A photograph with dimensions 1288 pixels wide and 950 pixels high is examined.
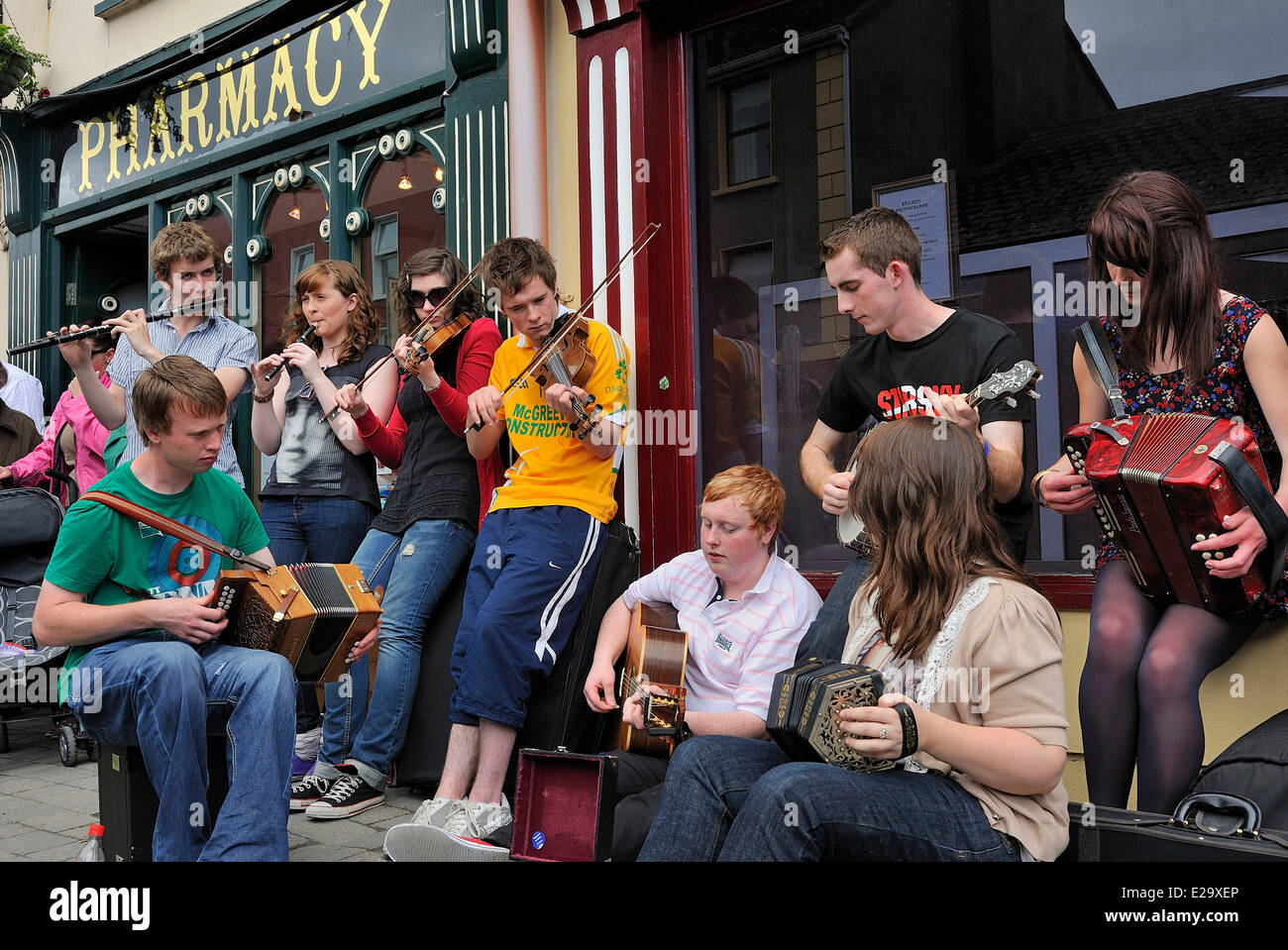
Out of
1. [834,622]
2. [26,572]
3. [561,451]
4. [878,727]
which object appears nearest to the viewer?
[878,727]

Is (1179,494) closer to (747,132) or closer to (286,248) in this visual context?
(747,132)

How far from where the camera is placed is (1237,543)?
2385 millimetres

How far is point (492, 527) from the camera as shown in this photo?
12.7ft

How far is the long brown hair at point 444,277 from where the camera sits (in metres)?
4.32

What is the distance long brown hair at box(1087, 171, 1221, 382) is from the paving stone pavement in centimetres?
264

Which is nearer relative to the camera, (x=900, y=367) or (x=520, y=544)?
(x=900, y=367)

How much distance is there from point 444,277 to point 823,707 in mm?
2737

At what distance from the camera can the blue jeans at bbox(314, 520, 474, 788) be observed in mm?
4078

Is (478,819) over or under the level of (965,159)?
under

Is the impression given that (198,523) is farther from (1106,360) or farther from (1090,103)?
(1090,103)

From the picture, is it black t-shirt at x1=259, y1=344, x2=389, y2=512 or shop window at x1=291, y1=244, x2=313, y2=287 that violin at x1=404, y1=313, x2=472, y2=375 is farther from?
shop window at x1=291, y1=244, x2=313, y2=287

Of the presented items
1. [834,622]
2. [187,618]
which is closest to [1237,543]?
[834,622]

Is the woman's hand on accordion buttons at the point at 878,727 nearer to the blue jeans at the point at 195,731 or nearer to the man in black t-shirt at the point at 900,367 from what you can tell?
the man in black t-shirt at the point at 900,367

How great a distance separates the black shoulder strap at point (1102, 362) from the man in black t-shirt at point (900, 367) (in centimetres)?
18
